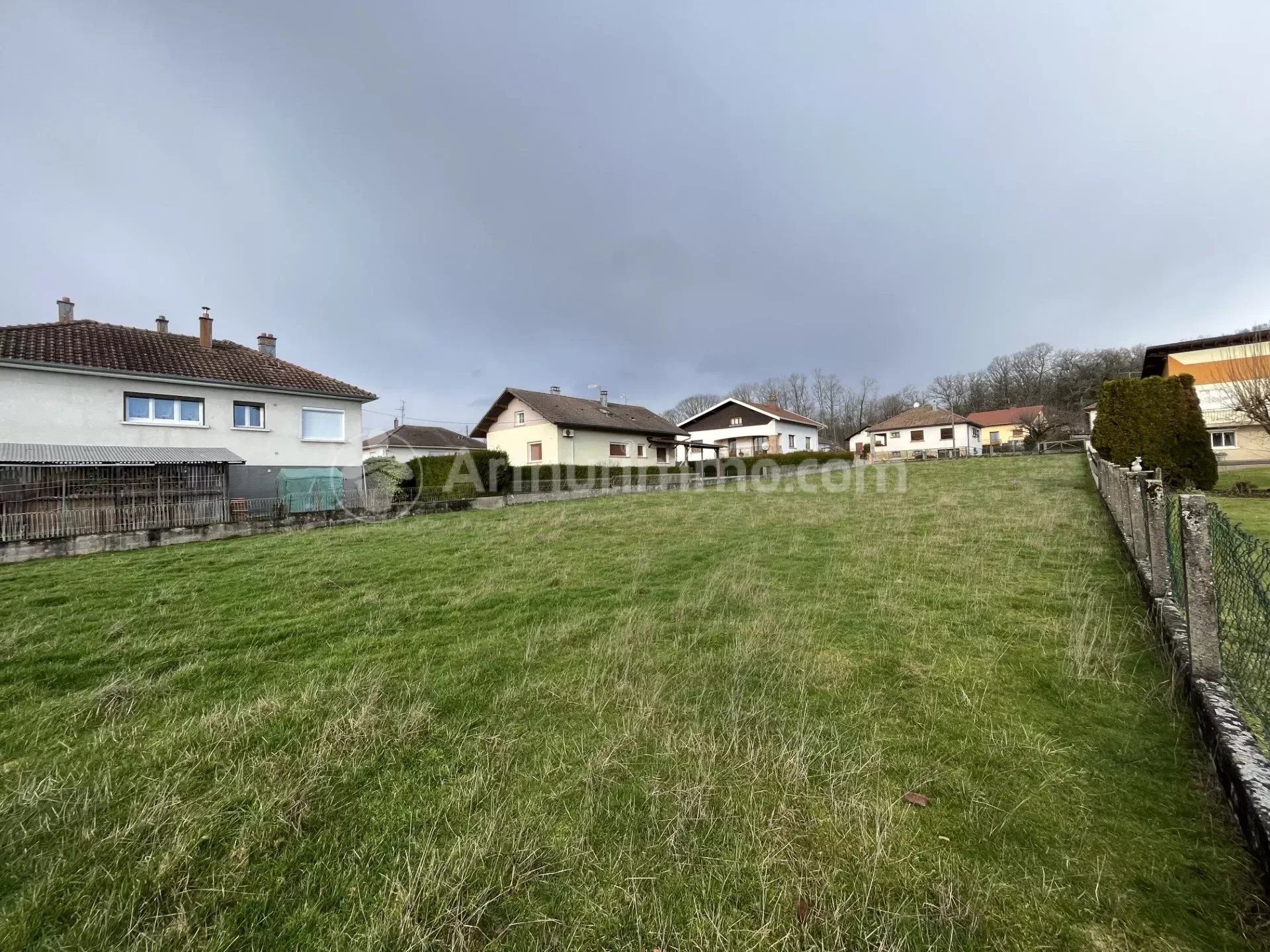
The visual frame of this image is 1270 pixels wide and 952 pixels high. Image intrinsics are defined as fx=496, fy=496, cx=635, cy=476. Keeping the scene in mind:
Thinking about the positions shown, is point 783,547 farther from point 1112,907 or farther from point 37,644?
point 37,644

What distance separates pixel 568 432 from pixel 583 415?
2.91m

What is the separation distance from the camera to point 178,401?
16109mm

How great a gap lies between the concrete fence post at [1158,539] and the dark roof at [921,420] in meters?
50.5

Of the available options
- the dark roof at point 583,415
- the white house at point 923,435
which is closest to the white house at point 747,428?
the dark roof at point 583,415

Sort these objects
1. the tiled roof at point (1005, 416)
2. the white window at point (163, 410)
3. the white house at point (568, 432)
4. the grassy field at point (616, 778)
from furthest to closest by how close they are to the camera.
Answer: the tiled roof at point (1005, 416)
the white house at point (568, 432)
the white window at point (163, 410)
the grassy field at point (616, 778)

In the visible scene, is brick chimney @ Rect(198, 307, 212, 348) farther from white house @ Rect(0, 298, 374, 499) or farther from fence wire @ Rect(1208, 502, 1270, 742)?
fence wire @ Rect(1208, 502, 1270, 742)

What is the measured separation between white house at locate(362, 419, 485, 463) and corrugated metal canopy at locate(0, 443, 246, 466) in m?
26.2

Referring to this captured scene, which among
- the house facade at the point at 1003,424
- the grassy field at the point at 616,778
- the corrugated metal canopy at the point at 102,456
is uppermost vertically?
the house facade at the point at 1003,424

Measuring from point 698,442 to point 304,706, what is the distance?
117ft

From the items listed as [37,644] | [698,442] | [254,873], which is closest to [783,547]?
[254,873]

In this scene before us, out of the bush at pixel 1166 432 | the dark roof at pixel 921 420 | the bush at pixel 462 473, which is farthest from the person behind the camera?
the dark roof at pixel 921 420

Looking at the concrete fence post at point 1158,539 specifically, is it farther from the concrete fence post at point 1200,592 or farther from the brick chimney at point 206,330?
the brick chimney at point 206,330

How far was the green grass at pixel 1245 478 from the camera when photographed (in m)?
14.5

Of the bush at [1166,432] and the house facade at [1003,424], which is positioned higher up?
the house facade at [1003,424]
